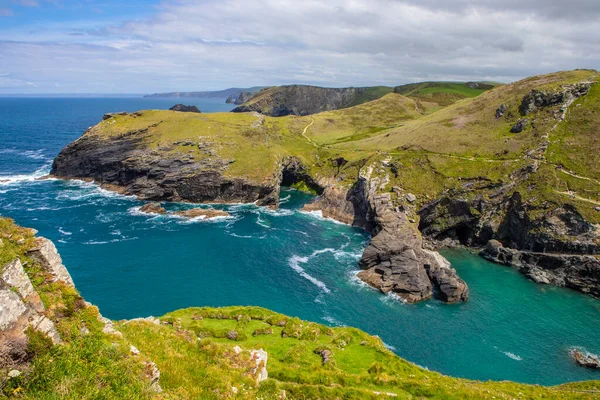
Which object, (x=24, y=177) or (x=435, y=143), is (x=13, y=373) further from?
(x=24, y=177)

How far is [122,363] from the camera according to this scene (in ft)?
49.8

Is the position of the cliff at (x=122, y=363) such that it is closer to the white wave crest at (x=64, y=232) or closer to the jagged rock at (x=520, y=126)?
the white wave crest at (x=64, y=232)

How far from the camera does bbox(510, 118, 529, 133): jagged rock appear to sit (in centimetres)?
11294

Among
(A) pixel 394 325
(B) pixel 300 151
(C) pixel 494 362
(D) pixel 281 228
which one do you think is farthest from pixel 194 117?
(C) pixel 494 362

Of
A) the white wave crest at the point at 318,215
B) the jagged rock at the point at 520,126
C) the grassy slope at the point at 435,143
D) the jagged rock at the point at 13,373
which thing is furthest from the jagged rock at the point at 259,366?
the jagged rock at the point at 520,126

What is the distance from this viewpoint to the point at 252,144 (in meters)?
145

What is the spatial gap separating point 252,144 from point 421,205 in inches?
2920

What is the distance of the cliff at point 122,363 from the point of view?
42.8 feet

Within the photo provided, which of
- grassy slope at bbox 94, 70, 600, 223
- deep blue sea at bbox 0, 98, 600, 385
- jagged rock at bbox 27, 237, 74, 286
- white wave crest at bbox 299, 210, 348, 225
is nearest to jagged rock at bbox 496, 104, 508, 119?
grassy slope at bbox 94, 70, 600, 223

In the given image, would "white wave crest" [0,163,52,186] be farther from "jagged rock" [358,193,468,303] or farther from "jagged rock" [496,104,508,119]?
"jagged rock" [496,104,508,119]

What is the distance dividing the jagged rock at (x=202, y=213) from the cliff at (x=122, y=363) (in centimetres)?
7690

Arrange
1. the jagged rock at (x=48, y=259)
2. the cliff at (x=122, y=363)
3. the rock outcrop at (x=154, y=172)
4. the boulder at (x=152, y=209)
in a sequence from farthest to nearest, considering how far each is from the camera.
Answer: the rock outcrop at (x=154, y=172) < the boulder at (x=152, y=209) < the jagged rock at (x=48, y=259) < the cliff at (x=122, y=363)

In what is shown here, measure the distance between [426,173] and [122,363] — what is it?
338 feet

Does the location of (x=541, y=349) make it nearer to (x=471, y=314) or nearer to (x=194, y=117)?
(x=471, y=314)
